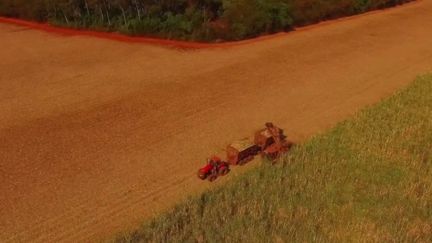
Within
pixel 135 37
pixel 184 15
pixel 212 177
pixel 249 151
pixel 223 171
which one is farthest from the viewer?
pixel 184 15

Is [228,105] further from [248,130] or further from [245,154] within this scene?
[245,154]

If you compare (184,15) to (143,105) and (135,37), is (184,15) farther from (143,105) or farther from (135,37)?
(143,105)

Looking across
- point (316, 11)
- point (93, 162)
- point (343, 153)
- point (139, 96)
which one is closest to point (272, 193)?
point (343, 153)

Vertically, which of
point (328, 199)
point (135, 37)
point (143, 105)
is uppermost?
point (135, 37)

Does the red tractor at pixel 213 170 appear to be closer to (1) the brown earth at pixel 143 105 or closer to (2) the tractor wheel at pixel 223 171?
(2) the tractor wheel at pixel 223 171

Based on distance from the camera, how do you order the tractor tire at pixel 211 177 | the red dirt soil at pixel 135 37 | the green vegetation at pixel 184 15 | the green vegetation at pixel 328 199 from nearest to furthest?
the green vegetation at pixel 328 199
the tractor tire at pixel 211 177
the red dirt soil at pixel 135 37
the green vegetation at pixel 184 15

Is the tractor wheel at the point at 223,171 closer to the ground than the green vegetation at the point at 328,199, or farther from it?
farther from it

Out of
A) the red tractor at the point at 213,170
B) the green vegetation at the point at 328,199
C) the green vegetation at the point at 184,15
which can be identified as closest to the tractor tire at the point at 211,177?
the red tractor at the point at 213,170

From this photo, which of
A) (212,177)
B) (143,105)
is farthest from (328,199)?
(143,105)
